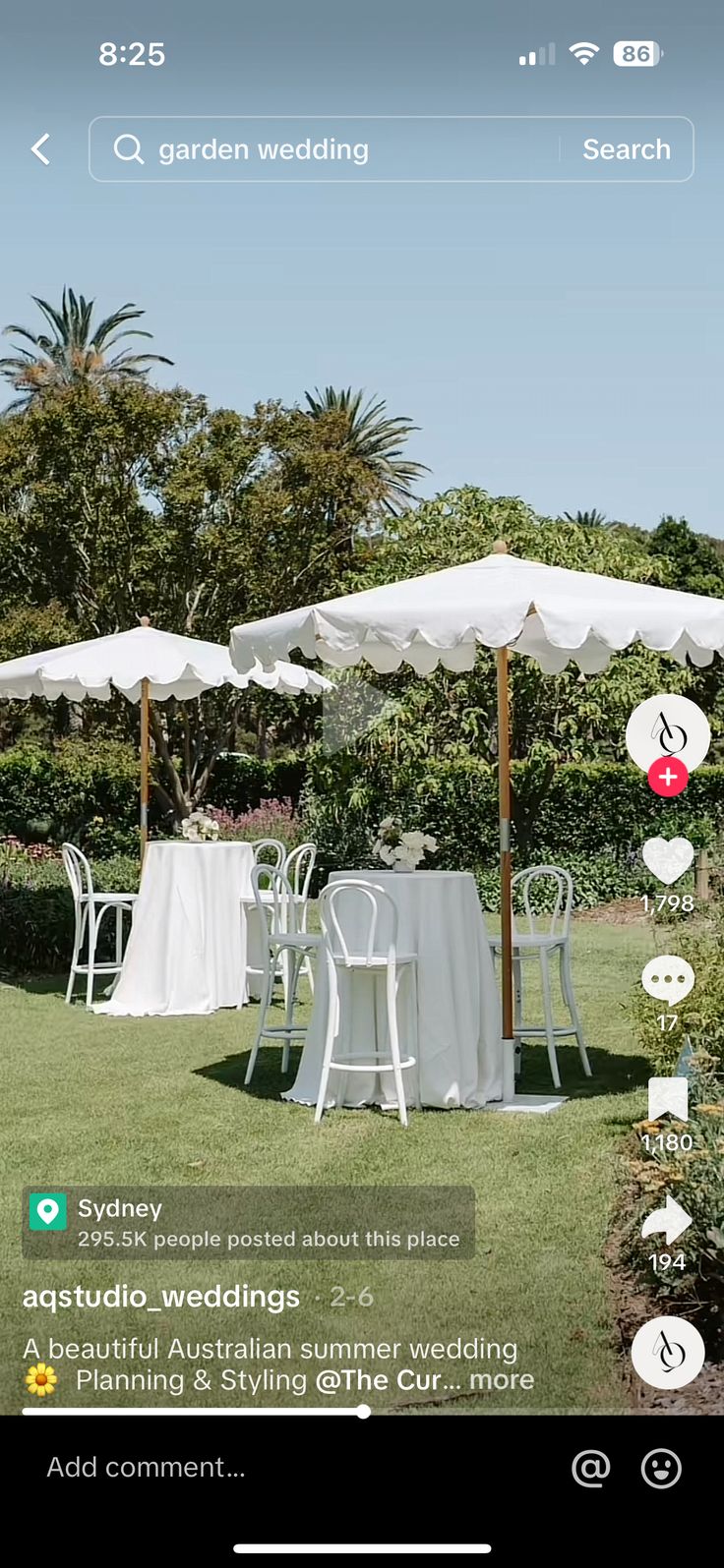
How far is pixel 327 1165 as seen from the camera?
515cm

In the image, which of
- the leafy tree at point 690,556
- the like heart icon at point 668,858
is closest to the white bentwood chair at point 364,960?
the like heart icon at point 668,858

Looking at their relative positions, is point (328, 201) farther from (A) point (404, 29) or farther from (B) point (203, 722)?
(B) point (203, 722)

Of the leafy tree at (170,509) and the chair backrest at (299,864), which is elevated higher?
the leafy tree at (170,509)

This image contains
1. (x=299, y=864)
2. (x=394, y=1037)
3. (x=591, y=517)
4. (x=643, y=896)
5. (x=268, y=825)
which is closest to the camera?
(x=643, y=896)

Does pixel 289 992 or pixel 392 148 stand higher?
pixel 392 148

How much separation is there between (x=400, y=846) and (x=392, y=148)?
4.79 meters

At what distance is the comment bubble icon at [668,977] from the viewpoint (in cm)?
252

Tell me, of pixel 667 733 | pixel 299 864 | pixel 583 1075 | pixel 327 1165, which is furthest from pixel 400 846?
pixel 667 733

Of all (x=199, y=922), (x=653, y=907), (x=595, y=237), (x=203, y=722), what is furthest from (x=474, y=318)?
(x=203, y=722)

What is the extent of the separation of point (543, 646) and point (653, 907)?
4736 millimetres

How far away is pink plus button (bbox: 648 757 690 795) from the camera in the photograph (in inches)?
100.0

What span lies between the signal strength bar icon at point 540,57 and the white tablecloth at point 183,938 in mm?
7006

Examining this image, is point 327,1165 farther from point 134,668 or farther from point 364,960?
point 134,668

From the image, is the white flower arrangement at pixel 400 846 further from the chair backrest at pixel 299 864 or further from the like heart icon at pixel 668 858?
the like heart icon at pixel 668 858
